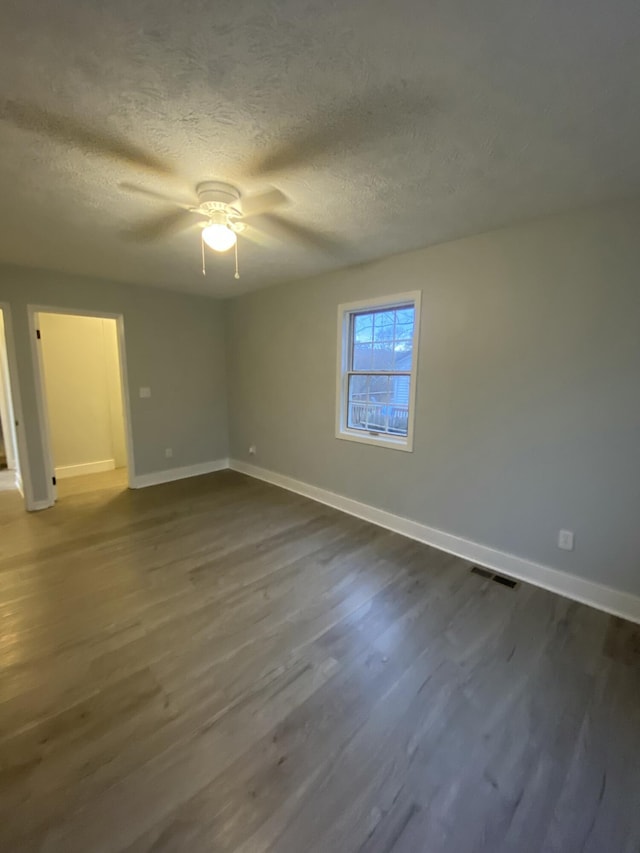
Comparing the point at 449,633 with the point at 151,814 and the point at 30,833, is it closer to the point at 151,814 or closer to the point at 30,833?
Result: the point at 151,814

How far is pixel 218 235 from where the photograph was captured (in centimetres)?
201

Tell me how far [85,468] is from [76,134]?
4585 mm

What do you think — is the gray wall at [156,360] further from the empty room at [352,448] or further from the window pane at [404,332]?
the window pane at [404,332]

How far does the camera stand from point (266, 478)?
4.75 m

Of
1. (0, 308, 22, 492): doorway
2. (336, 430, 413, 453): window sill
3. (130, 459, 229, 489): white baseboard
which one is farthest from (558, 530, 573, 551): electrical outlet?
(0, 308, 22, 492): doorway

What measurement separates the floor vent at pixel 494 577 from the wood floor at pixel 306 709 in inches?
2.7

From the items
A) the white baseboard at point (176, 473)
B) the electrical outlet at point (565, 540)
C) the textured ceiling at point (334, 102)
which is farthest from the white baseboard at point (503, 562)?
the textured ceiling at point (334, 102)

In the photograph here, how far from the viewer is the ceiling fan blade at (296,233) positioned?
2.39 m

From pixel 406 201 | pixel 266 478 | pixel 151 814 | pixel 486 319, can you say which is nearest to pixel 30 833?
pixel 151 814

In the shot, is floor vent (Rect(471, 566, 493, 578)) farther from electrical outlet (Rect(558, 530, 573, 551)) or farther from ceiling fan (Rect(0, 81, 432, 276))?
ceiling fan (Rect(0, 81, 432, 276))

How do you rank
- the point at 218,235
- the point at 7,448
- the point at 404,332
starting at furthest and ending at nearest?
the point at 7,448
the point at 404,332
the point at 218,235

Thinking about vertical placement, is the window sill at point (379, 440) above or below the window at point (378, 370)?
below

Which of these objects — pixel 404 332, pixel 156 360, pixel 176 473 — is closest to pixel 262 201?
pixel 404 332

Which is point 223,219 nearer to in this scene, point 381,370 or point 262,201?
point 262,201
